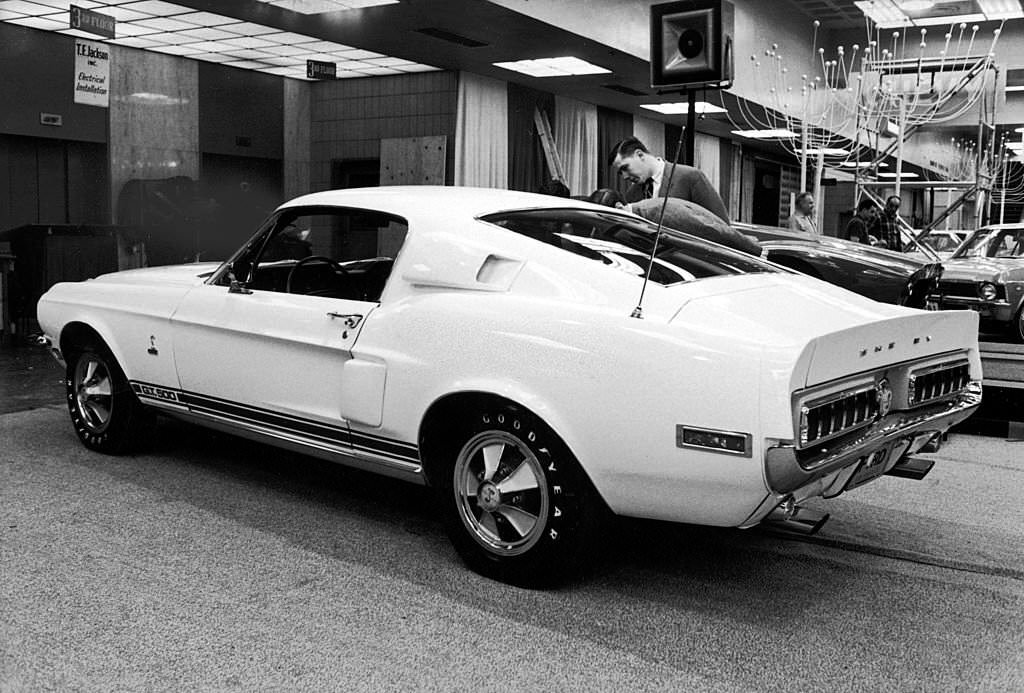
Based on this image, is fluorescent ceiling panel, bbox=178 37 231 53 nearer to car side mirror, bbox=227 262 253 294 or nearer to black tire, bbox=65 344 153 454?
black tire, bbox=65 344 153 454

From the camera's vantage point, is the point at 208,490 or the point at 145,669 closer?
the point at 145,669

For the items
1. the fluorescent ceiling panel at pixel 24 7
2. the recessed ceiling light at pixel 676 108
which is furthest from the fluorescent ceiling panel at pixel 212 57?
the recessed ceiling light at pixel 676 108

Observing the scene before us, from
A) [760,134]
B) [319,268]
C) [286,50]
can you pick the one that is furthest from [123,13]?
[760,134]

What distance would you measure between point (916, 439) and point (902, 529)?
0.75 meters

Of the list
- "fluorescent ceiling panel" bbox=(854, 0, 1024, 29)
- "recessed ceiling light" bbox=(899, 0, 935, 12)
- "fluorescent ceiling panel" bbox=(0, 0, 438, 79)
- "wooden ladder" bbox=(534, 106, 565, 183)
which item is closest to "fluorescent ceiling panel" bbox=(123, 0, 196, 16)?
"fluorescent ceiling panel" bbox=(0, 0, 438, 79)

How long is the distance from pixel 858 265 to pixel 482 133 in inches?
323

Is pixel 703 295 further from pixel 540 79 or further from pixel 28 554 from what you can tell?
pixel 540 79

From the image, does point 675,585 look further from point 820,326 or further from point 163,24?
point 163,24

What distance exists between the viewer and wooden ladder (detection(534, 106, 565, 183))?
15656mm

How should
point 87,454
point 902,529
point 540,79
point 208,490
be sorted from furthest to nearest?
1. point 540,79
2. point 87,454
3. point 208,490
4. point 902,529

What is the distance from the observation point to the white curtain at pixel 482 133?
14047 millimetres

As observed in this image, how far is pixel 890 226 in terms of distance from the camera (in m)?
11.7

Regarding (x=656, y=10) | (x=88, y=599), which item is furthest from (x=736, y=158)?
(x=88, y=599)

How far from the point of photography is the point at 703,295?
9.93 ft
